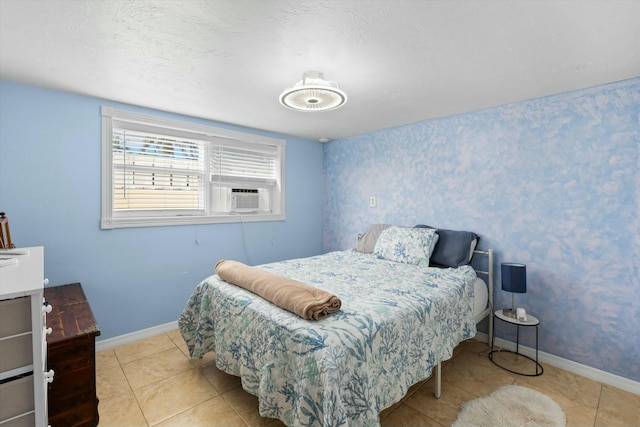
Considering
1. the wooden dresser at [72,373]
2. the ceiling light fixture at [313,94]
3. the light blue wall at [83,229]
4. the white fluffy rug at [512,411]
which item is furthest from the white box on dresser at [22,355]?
the white fluffy rug at [512,411]

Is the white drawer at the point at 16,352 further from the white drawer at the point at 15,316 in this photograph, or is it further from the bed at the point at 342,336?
the bed at the point at 342,336

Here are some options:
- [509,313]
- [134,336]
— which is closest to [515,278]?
[509,313]

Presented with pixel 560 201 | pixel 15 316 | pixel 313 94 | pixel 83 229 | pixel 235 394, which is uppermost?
pixel 313 94

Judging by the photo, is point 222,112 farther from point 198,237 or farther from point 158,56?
point 198,237

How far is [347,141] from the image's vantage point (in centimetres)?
407

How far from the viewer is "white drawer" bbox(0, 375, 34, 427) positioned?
986 mm

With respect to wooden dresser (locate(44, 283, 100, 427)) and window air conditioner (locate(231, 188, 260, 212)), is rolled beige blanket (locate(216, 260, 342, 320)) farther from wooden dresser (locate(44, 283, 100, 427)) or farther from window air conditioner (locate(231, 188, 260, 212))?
window air conditioner (locate(231, 188, 260, 212))

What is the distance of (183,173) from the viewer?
316 centimetres

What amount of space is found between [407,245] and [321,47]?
1895 mm

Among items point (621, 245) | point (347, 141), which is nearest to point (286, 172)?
point (347, 141)

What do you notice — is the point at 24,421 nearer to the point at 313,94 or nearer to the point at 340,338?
the point at 340,338

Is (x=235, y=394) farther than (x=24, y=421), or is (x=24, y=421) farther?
(x=235, y=394)

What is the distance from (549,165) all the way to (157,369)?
139 inches

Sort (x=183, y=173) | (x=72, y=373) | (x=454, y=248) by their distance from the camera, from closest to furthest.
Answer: (x=72, y=373)
(x=454, y=248)
(x=183, y=173)
